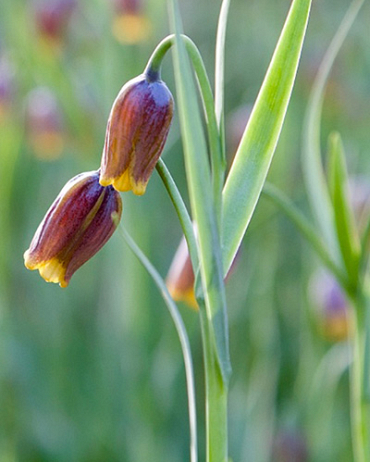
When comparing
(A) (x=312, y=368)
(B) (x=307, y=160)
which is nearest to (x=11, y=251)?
(A) (x=312, y=368)

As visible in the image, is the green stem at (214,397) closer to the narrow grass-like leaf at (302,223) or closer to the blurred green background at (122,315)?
the narrow grass-like leaf at (302,223)

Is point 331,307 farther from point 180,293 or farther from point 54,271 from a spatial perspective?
point 54,271

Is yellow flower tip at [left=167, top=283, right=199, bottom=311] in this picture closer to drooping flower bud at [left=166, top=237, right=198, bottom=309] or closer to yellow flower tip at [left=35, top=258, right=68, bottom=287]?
drooping flower bud at [left=166, top=237, right=198, bottom=309]

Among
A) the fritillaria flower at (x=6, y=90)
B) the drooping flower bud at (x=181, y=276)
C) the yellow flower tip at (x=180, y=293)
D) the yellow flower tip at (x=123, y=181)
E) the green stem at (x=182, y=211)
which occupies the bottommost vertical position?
the yellow flower tip at (x=180, y=293)

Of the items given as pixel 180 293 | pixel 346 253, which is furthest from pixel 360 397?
pixel 180 293

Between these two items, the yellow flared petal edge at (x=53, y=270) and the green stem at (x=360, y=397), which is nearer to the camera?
the yellow flared petal edge at (x=53, y=270)

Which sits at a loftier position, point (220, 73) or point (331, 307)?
point (220, 73)

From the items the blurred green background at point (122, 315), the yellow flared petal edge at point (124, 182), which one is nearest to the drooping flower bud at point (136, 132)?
the yellow flared petal edge at point (124, 182)
